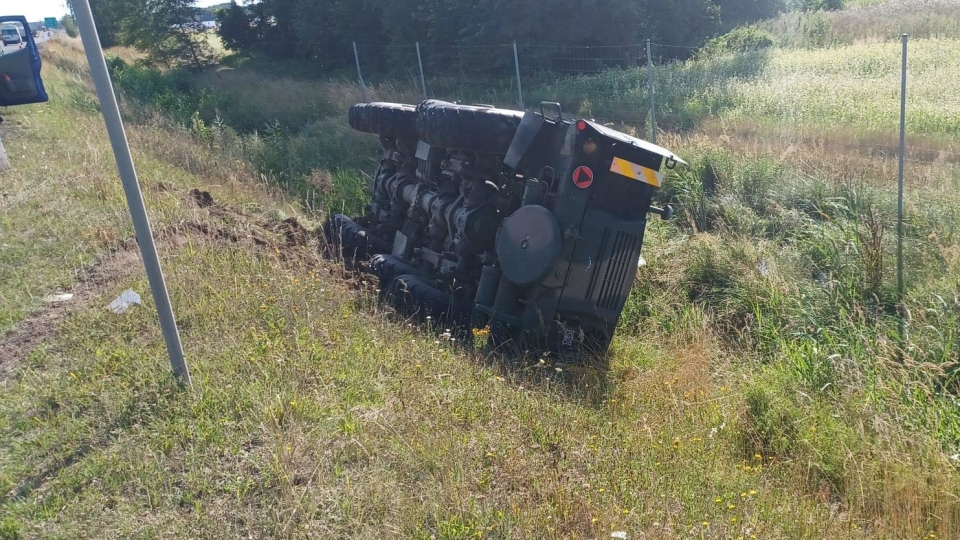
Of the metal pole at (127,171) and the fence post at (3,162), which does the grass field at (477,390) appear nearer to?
the metal pole at (127,171)

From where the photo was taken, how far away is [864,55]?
50.6 ft

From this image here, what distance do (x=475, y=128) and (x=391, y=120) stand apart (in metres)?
2.05

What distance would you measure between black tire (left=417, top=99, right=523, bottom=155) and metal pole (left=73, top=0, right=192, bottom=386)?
2953 mm

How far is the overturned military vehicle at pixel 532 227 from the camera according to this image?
563cm

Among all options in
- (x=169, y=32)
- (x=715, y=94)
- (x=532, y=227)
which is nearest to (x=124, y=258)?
(x=532, y=227)

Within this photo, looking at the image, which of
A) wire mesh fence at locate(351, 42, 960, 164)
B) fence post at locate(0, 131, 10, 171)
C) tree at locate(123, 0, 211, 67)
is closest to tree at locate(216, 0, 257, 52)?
tree at locate(123, 0, 211, 67)

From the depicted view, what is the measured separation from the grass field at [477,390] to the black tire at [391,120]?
1483 mm

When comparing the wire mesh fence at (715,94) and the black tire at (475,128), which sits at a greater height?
the black tire at (475,128)

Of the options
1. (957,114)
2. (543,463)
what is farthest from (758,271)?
(957,114)

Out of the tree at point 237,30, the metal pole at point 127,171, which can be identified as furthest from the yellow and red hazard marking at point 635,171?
the tree at point 237,30

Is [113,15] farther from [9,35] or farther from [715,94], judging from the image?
[715,94]

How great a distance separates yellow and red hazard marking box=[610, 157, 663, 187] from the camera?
5627 mm

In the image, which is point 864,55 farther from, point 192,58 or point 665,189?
point 192,58

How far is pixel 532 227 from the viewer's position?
5688 mm
